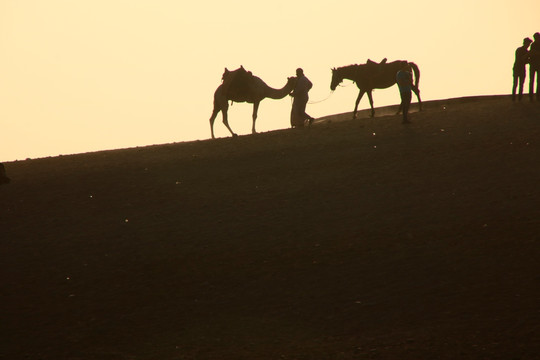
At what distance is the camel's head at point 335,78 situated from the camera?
36281 mm

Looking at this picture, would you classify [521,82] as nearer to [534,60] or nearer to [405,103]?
[534,60]

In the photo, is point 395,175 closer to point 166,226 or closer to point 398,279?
point 166,226

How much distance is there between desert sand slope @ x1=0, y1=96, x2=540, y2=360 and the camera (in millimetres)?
13398

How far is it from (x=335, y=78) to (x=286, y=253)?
20174 mm

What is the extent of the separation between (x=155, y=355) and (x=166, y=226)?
20.0ft

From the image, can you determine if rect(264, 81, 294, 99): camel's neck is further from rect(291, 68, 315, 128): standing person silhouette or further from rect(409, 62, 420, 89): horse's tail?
rect(409, 62, 420, 89): horse's tail

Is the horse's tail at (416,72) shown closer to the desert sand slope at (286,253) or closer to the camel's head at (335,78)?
the camel's head at (335,78)

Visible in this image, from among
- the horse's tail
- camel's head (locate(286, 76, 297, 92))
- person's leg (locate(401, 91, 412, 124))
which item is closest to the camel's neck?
camel's head (locate(286, 76, 297, 92))

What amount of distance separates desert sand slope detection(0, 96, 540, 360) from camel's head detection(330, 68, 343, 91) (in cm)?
1055

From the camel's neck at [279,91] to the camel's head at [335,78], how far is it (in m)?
1.54

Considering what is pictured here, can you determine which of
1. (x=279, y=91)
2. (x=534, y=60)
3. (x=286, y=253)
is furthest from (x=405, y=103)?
(x=286, y=253)

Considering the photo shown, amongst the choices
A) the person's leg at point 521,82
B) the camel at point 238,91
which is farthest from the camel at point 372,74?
the person's leg at point 521,82

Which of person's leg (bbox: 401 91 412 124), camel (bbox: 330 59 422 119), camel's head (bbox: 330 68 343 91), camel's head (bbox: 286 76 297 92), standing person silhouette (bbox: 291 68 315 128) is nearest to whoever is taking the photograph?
person's leg (bbox: 401 91 412 124)

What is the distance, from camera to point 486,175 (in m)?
20.9
